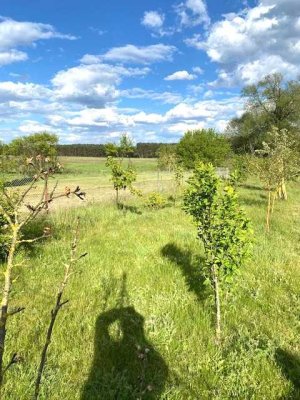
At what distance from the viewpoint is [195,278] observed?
9.09 metres

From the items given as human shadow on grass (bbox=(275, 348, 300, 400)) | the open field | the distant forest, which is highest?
the distant forest

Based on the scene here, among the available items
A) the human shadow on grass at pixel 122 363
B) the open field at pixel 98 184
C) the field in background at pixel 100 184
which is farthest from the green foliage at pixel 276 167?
the human shadow on grass at pixel 122 363

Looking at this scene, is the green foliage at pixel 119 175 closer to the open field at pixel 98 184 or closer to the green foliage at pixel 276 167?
the open field at pixel 98 184

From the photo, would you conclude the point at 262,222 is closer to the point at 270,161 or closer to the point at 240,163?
the point at 270,161

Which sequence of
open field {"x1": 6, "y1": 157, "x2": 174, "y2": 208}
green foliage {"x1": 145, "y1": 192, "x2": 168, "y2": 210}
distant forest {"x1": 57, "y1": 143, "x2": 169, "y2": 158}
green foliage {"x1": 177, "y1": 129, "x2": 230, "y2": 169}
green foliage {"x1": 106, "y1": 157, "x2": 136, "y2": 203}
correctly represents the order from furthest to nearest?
distant forest {"x1": 57, "y1": 143, "x2": 169, "y2": 158} → green foliage {"x1": 177, "y1": 129, "x2": 230, "y2": 169} → open field {"x1": 6, "y1": 157, "x2": 174, "y2": 208} → green foliage {"x1": 145, "y1": 192, "x2": 168, "y2": 210} → green foliage {"x1": 106, "y1": 157, "x2": 136, "y2": 203}

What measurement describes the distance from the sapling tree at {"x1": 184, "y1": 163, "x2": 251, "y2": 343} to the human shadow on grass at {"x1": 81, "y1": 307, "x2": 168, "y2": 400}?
1.38 meters

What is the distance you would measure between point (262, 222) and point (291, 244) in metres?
4.49

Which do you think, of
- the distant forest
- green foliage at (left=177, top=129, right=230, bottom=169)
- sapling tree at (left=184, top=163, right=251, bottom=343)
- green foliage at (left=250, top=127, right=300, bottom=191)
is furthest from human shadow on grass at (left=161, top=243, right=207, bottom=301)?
the distant forest

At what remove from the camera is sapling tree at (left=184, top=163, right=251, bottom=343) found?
21.8 feet

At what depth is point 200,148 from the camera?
39.0 m

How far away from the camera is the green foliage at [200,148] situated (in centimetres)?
3850

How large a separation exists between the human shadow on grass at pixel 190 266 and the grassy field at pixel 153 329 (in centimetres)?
3

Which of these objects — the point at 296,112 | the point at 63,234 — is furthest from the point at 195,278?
the point at 296,112

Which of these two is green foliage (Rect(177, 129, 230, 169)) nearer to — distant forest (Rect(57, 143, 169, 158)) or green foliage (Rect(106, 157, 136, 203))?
green foliage (Rect(106, 157, 136, 203))
